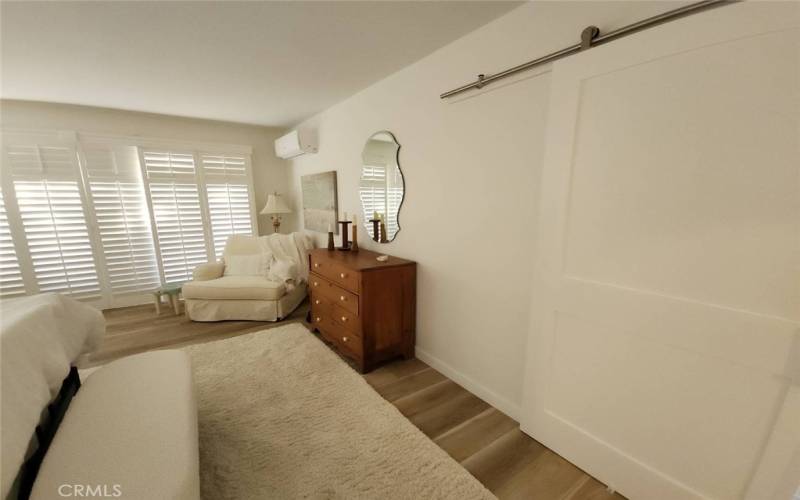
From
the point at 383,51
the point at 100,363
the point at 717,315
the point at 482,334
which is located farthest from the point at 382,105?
the point at 100,363

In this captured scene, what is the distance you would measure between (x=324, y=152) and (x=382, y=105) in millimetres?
1201

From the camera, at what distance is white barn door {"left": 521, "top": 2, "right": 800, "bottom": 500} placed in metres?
0.87

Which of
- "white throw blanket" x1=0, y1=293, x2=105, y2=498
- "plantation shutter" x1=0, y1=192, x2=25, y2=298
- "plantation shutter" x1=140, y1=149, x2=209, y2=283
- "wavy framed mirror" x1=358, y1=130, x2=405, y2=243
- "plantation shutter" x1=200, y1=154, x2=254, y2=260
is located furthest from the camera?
"plantation shutter" x1=200, y1=154, x2=254, y2=260

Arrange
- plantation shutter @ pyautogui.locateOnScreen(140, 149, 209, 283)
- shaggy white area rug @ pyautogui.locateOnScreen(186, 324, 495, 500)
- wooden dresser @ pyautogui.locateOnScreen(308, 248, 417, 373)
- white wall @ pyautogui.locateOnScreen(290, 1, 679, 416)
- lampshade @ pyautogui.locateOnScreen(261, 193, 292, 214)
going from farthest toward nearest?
lampshade @ pyautogui.locateOnScreen(261, 193, 292, 214), plantation shutter @ pyautogui.locateOnScreen(140, 149, 209, 283), wooden dresser @ pyautogui.locateOnScreen(308, 248, 417, 373), white wall @ pyautogui.locateOnScreen(290, 1, 679, 416), shaggy white area rug @ pyautogui.locateOnScreen(186, 324, 495, 500)

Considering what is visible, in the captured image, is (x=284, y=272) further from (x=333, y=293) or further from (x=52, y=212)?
(x=52, y=212)

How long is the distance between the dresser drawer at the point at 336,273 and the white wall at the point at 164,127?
2140mm

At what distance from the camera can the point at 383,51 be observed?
1941mm

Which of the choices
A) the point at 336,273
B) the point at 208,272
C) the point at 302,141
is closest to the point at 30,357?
the point at 336,273

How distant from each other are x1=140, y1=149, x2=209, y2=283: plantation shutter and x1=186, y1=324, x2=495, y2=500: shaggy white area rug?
2061 mm

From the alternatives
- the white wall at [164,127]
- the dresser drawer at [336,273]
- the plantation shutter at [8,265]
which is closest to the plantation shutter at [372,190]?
the dresser drawer at [336,273]

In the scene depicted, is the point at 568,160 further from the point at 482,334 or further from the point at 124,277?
the point at 124,277

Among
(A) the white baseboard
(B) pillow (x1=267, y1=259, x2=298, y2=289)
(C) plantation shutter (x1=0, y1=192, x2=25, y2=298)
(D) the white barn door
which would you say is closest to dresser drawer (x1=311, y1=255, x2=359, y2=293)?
(B) pillow (x1=267, y1=259, x2=298, y2=289)

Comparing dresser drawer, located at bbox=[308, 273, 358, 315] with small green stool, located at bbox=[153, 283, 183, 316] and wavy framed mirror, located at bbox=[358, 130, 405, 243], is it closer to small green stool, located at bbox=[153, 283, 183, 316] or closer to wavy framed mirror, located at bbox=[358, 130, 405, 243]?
wavy framed mirror, located at bbox=[358, 130, 405, 243]

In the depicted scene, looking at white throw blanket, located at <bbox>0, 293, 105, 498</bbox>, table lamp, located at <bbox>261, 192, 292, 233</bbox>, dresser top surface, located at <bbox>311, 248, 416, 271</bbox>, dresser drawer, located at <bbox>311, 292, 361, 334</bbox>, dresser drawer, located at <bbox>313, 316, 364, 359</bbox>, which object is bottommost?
dresser drawer, located at <bbox>313, 316, 364, 359</bbox>
